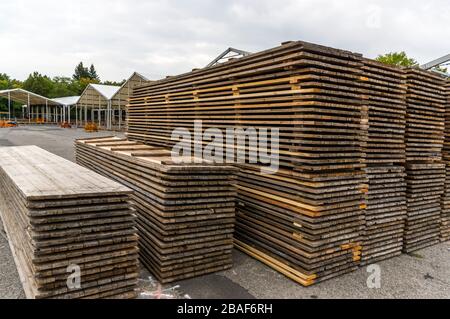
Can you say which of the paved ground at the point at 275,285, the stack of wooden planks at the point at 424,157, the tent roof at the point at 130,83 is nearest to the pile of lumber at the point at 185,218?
the paved ground at the point at 275,285

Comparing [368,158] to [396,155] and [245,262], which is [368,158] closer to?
[396,155]

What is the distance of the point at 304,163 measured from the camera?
534 cm

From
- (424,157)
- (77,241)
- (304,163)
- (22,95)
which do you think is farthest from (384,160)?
(22,95)

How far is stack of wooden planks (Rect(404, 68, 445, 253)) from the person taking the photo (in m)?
6.95

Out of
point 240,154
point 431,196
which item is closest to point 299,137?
point 240,154

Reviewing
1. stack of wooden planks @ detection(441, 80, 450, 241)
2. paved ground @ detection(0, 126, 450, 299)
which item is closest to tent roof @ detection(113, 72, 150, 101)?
stack of wooden planks @ detection(441, 80, 450, 241)

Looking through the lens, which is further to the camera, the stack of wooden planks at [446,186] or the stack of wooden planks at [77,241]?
the stack of wooden planks at [446,186]

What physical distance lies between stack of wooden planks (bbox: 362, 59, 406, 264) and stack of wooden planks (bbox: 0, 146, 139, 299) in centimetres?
418

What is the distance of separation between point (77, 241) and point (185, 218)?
5.10 feet

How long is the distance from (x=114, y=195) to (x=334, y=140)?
11.4ft

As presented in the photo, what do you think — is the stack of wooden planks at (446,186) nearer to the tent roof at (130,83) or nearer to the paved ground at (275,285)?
the paved ground at (275,285)

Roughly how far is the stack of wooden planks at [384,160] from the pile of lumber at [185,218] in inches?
103

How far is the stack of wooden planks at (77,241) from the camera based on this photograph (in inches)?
161

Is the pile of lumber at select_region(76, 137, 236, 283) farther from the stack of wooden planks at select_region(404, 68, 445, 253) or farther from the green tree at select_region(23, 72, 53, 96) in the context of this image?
the green tree at select_region(23, 72, 53, 96)
